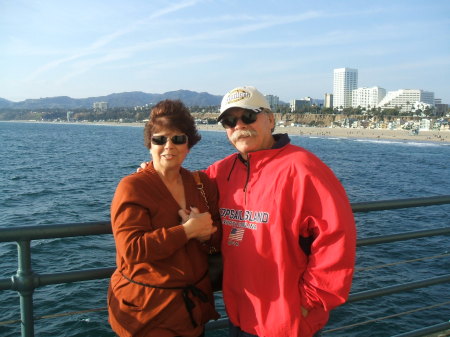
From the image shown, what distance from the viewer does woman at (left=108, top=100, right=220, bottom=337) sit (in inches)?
82.4

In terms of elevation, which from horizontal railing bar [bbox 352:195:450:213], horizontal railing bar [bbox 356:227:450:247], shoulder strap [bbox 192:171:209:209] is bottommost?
horizontal railing bar [bbox 356:227:450:247]

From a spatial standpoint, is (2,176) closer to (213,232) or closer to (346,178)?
(346,178)

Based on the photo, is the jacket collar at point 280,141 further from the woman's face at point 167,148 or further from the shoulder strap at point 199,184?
the woman's face at point 167,148

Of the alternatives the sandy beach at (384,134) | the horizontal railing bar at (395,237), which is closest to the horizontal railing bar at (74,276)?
the horizontal railing bar at (395,237)

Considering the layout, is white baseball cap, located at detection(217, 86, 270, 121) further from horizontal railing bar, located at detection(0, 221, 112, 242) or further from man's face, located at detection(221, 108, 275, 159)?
horizontal railing bar, located at detection(0, 221, 112, 242)

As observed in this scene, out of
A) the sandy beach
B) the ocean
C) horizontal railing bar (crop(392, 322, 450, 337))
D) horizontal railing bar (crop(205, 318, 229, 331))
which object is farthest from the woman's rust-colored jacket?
the sandy beach

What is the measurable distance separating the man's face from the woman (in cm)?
26

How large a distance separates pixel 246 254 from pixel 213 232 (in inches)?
8.1

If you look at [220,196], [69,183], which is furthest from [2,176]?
[220,196]

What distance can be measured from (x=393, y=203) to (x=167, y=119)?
175cm

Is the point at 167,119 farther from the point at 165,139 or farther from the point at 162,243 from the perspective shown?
the point at 162,243

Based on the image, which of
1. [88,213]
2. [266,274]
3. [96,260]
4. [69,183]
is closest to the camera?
[266,274]

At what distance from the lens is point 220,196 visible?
2.54 metres

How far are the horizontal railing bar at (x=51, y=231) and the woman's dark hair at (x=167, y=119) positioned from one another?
506 millimetres
